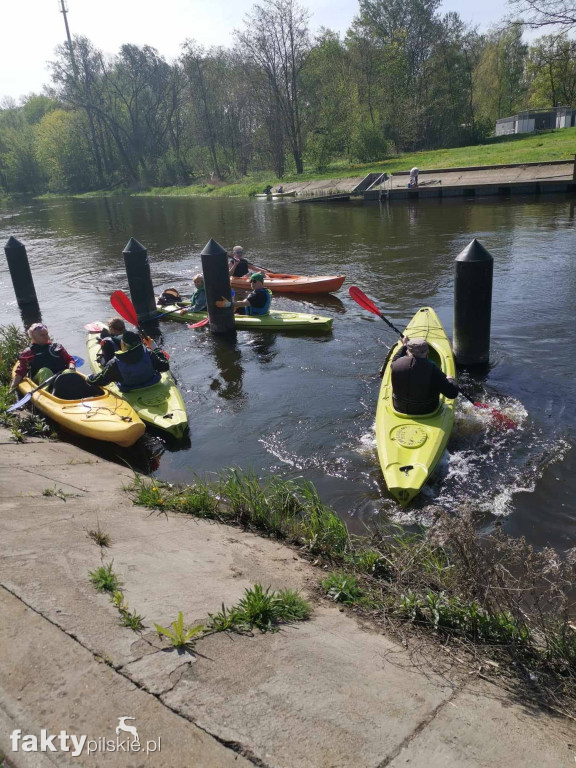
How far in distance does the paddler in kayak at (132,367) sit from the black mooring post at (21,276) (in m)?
7.48

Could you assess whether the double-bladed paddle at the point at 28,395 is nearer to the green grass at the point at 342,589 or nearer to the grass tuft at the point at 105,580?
the grass tuft at the point at 105,580

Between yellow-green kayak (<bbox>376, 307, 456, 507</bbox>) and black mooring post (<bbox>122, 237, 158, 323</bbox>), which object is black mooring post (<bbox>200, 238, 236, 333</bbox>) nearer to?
black mooring post (<bbox>122, 237, 158, 323</bbox>)

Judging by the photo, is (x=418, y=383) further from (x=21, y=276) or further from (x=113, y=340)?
(x=21, y=276)

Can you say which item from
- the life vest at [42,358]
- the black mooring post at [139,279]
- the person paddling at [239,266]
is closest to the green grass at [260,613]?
the life vest at [42,358]

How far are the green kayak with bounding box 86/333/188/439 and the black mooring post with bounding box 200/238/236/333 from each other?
2.82 m

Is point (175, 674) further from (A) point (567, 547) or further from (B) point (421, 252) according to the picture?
(B) point (421, 252)

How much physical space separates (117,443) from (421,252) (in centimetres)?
1272

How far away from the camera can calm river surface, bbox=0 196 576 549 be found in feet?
19.3

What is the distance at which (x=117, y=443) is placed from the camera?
6906 millimetres

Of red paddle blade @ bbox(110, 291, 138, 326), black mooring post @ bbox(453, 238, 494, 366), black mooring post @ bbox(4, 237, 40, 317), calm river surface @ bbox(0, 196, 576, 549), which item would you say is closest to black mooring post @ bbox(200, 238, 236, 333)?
calm river surface @ bbox(0, 196, 576, 549)

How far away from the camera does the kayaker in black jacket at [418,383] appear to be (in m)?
6.12

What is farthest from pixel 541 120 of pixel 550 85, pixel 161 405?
pixel 161 405

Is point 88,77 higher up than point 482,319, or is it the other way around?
point 88,77

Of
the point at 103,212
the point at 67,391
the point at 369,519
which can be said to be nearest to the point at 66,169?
the point at 103,212
